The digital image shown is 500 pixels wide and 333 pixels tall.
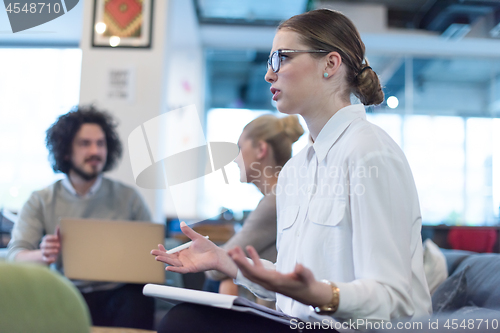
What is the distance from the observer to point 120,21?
3.22 meters

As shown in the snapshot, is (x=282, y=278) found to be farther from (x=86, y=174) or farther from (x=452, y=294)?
(x=86, y=174)

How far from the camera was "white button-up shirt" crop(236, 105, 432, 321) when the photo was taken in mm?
764

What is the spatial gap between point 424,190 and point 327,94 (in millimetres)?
5487

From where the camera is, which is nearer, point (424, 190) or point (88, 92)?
point (88, 92)

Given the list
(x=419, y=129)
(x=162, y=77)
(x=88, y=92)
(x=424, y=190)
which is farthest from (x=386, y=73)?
(x=88, y=92)

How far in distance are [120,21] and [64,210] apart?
68.3 inches

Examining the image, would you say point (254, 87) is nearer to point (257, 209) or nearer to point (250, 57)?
point (250, 57)

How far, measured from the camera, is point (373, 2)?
516 centimetres

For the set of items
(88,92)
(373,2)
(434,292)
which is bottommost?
(434,292)

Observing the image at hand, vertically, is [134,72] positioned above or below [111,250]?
above

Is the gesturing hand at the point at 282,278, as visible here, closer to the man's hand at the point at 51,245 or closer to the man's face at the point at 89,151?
the man's hand at the point at 51,245

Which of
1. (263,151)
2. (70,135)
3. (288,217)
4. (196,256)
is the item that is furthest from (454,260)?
(70,135)

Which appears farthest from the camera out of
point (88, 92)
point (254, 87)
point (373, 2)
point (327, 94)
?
point (254, 87)

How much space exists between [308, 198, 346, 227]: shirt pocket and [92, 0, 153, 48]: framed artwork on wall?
8.79 feet
